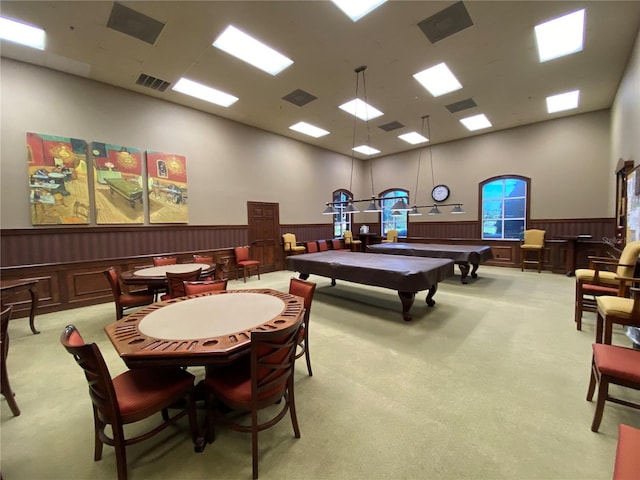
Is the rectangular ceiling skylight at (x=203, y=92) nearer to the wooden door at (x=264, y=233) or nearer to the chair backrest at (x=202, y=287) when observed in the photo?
the wooden door at (x=264, y=233)

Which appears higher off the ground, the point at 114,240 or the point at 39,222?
the point at 39,222

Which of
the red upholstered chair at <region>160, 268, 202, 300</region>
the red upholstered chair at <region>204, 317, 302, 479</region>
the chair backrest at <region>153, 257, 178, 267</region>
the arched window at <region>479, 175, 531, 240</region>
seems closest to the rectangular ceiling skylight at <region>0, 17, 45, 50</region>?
the chair backrest at <region>153, 257, 178, 267</region>

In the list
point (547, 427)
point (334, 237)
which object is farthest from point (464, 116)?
point (547, 427)

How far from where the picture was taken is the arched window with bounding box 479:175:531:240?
7523mm

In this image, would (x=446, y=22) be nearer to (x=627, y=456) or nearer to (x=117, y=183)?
(x=627, y=456)

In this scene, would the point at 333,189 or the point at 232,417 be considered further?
the point at 333,189

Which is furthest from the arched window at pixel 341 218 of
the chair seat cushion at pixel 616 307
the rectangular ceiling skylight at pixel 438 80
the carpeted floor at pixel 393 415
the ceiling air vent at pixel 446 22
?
the chair seat cushion at pixel 616 307

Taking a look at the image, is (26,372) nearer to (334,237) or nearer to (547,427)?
(547,427)

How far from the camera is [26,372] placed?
2561 millimetres

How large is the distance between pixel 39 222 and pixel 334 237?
7.76 meters

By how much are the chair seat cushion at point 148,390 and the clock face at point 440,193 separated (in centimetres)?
904

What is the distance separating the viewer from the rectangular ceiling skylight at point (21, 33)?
11.0 feet

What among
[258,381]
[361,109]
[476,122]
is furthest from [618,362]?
[476,122]

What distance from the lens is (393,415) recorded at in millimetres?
1923
